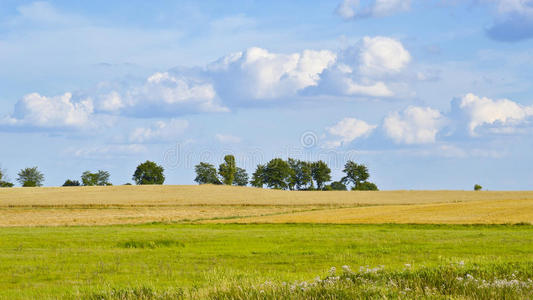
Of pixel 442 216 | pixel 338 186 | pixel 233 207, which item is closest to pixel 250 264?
pixel 442 216

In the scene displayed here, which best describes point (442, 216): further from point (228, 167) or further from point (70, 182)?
point (70, 182)

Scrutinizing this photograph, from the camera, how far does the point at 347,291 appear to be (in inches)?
374

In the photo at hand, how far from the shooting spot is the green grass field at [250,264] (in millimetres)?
10203

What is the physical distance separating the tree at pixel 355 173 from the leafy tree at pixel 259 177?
748 inches

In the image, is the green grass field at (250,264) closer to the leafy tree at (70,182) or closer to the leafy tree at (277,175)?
the leafy tree at (277,175)

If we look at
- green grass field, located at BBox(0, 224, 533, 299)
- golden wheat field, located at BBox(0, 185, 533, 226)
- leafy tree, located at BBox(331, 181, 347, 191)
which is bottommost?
green grass field, located at BBox(0, 224, 533, 299)

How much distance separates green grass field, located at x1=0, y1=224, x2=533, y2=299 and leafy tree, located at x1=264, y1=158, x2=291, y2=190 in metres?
110

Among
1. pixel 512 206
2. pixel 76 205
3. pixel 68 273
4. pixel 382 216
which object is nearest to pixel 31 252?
pixel 68 273

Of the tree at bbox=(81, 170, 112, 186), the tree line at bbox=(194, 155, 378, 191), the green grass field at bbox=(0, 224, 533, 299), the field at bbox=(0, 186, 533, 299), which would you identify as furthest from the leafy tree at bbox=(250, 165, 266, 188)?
the green grass field at bbox=(0, 224, 533, 299)

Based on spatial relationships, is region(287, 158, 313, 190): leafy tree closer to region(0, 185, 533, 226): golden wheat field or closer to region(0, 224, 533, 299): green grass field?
region(0, 185, 533, 226): golden wheat field

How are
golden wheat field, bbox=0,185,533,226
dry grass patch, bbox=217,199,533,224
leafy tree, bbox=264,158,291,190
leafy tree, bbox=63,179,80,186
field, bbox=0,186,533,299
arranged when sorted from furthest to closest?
1. leafy tree, bbox=63,179,80,186
2. leafy tree, bbox=264,158,291,190
3. golden wheat field, bbox=0,185,533,226
4. dry grass patch, bbox=217,199,533,224
5. field, bbox=0,186,533,299

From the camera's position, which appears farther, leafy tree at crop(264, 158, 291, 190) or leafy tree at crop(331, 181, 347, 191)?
leafy tree at crop(331, 181, 347, 191)

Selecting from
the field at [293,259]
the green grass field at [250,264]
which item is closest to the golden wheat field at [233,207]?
the field at [293,259]

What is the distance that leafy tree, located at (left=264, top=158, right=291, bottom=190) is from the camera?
14450cm
